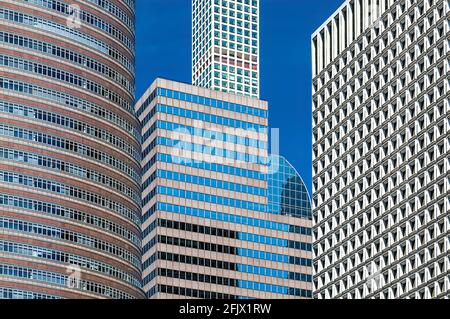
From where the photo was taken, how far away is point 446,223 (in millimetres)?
198875
